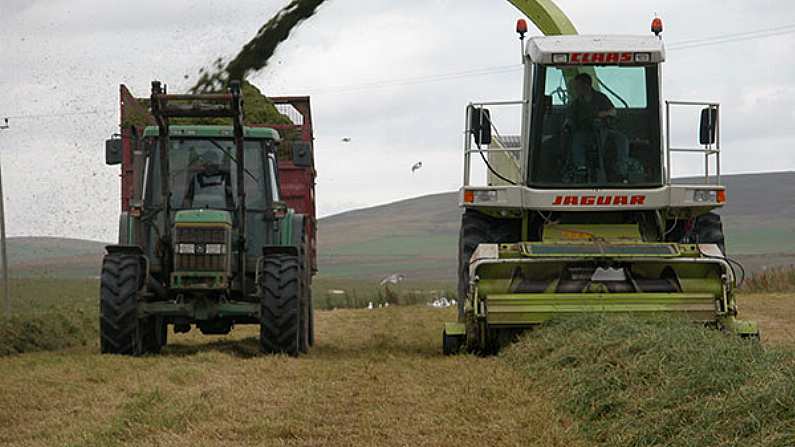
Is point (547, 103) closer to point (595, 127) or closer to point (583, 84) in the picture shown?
point (583, 84)

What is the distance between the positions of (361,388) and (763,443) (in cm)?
439

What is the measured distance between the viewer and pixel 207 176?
45.0 feet

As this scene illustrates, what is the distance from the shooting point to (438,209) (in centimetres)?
10944

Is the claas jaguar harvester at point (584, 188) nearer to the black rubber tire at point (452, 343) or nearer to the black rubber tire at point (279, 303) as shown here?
the black rubber tire at point (452, 343)

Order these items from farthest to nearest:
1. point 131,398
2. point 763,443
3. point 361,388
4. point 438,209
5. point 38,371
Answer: point 438,209 → point 38,371 → point 361,388 → point 131,398 → point 763,443

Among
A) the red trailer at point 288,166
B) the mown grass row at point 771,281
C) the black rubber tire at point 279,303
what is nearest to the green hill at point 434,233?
the mown grass row at point 771,281

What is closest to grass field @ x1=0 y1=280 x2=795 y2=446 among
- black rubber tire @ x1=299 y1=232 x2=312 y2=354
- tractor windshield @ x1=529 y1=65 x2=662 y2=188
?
black rubber tire @ x1=299 y1=232 x2=312 y2=354

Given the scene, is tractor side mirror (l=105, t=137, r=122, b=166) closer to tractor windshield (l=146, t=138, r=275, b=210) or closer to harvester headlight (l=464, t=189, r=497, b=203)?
tractor windshield (l=146, t=138, r=275, b=210)

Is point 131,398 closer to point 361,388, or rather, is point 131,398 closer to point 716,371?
point 361,388

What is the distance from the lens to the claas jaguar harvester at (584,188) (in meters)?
12.4

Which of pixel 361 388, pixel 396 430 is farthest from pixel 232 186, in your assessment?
pixel 396 430

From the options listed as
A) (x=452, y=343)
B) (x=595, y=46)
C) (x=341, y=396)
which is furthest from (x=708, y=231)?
(x=341, y=396)

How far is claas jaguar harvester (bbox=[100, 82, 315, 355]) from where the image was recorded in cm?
1279

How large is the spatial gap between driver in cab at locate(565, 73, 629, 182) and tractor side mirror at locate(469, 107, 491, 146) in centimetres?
84
